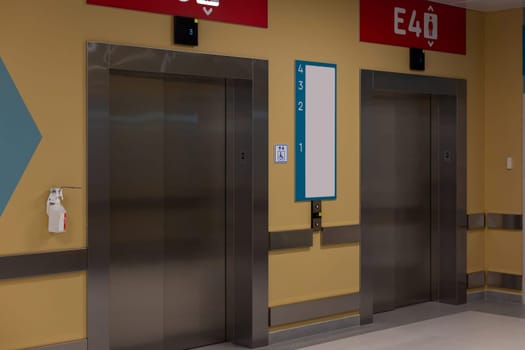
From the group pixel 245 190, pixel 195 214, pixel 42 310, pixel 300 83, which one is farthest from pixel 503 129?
pixel 42 310

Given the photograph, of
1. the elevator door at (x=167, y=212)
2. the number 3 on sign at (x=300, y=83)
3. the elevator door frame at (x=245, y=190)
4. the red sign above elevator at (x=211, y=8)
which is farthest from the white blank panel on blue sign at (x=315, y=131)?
the elevator door at (x=167, y=212)

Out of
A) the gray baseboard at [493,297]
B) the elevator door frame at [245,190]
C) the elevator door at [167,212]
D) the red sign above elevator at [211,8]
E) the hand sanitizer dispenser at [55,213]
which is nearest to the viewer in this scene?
the hand sanitizer dispenser at [55,213]

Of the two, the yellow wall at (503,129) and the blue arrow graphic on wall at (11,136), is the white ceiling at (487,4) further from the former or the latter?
the blue arrow graphic on wall at (11,136)

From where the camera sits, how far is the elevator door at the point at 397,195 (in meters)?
7.31

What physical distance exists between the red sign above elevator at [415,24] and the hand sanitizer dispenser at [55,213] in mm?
3554

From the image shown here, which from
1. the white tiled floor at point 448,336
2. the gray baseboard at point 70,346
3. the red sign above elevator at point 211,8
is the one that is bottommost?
the white tiled floor at point 448,336

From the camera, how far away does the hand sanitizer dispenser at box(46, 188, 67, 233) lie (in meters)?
4.75

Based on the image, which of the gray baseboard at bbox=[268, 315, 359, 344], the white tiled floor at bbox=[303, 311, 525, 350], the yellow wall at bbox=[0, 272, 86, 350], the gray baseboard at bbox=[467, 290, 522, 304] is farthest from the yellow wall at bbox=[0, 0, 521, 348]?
the gray baseboard at bbox=[467, 290, 522, 304]

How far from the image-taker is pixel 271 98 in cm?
616

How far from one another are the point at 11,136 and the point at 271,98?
2360mm

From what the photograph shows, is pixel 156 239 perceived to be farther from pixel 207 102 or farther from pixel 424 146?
pixel 424 146

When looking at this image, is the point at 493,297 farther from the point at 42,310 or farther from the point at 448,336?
the point at 42,310

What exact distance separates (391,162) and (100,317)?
3.77 metres

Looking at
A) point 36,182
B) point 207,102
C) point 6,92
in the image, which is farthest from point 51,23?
point 207,102
